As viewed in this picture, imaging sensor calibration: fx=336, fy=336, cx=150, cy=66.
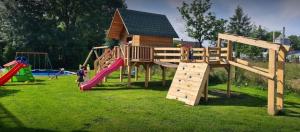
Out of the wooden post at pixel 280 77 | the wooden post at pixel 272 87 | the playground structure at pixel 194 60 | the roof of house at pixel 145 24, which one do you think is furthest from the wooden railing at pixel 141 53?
the wooden post at pixel 272 87

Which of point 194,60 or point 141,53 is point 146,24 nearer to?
point 141,53

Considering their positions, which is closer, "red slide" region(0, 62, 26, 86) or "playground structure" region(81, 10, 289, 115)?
"playground structure" region(81, 10, 289, 115)

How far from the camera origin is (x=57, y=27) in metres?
42.6

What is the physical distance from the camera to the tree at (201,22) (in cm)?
4931

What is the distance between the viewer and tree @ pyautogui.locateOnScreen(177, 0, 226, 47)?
162ft

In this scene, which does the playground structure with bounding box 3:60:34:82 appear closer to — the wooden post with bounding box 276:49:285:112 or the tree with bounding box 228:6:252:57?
the wooden post with bounding box 276:49:285:112

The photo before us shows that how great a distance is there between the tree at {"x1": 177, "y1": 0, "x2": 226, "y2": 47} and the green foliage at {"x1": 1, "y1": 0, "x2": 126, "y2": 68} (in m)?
12.1

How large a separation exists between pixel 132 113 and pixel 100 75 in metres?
7.56

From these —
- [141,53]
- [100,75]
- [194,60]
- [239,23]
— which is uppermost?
[239,23]

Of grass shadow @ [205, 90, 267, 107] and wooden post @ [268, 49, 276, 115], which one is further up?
wooden post @ [268, 49, 276, 115]

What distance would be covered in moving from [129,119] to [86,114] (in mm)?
1607

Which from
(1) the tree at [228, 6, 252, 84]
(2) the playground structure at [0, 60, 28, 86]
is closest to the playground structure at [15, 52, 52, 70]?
(2) the playground structure at [0, 60, 28, 86]

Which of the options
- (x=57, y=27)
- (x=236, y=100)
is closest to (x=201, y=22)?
(x=57, y=27)

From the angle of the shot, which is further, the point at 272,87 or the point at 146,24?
the point at 146,24
